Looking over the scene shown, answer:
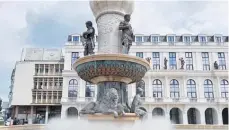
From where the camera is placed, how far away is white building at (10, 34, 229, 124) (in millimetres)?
41656

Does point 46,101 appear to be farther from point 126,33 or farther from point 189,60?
point 126,33

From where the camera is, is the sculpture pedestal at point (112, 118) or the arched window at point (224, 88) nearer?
A: the sculpture pedestal at point (112, 118)

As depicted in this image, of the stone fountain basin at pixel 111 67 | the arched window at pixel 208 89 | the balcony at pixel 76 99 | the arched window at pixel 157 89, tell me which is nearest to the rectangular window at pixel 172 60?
the arched window at pixel 157 89

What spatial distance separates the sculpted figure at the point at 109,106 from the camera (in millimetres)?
7129

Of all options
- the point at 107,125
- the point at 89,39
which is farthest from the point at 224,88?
the point at 107,125

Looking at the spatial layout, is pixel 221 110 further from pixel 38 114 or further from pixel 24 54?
pixel 24 54

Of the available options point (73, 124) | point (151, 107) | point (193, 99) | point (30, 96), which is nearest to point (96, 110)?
point (73, 124)

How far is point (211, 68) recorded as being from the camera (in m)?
45.7

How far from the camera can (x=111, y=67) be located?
7.21 meters

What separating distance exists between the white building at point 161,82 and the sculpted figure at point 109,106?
33.0 metres

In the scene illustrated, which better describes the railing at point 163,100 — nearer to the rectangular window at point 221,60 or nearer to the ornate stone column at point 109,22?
the rectangular window at point 221,60

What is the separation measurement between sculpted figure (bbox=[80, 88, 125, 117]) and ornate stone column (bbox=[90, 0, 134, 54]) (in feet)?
5.60

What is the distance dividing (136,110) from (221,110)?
3796cm

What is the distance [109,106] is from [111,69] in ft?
3.57
